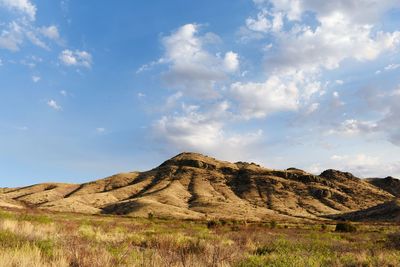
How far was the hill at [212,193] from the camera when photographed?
11066 centimetres

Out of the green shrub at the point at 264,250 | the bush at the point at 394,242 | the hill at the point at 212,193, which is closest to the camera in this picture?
the green shrub at the point at 264,250

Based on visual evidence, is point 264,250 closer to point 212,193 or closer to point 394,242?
point 394,242

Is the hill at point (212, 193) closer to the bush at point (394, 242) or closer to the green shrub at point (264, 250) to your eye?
the bush at point (394, 242)

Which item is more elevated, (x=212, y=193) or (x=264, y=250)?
(x=212, y=193)

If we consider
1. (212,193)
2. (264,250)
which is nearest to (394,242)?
(264,250)

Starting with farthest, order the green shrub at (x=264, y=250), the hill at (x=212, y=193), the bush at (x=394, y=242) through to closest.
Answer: the hill at (x=212, y=193)
the bush at (x=394, y=242)
the green shrub at (x=264, y=250)

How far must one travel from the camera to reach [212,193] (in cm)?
14450

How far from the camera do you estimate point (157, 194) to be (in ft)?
435

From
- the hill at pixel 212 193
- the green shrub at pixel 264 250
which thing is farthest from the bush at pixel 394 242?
the hill at pixel 212 193

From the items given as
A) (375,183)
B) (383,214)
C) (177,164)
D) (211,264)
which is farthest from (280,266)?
(375,183)

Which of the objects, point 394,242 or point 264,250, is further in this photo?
point 394,242

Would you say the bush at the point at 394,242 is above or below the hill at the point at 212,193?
below

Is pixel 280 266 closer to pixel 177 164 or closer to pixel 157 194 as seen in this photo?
pixel 157 194

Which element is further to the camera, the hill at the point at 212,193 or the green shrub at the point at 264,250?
the hill at the point at 212,193
